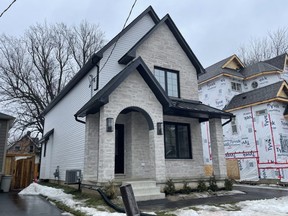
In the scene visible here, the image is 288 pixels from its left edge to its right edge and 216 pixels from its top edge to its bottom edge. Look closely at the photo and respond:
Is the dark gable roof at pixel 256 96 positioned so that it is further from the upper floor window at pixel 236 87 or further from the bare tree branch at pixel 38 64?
the bare tree branch at pixel 38 64

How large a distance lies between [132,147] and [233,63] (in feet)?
53.0

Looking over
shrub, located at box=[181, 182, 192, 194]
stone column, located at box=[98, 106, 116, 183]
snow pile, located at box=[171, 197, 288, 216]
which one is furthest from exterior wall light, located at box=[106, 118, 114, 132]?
shrub, located at box=[181, 182, 192, 194]

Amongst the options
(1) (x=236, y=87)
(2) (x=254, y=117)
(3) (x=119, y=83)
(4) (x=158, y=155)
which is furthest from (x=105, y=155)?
(1) (x=236, y=87)

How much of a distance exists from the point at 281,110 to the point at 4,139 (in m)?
17.6

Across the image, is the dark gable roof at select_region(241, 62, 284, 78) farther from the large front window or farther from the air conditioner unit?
the air conditioner unit

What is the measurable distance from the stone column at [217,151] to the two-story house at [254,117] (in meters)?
6.69

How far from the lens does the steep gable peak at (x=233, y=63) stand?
21156mm

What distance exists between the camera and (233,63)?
21.9 m

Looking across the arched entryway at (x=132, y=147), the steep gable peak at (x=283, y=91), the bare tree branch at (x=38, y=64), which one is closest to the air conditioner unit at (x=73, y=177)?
the arched entryway at (x=132, y=147)

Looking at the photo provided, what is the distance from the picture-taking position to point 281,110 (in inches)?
641

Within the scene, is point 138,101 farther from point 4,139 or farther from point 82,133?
point 4,139

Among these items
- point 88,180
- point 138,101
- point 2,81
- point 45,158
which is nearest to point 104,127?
point 138,101

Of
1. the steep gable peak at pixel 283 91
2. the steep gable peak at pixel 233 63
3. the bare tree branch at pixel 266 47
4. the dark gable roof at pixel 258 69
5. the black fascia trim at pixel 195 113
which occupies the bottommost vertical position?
the black fascia trim at pixel 195 113

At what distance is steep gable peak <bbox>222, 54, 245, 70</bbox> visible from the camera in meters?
21.2
